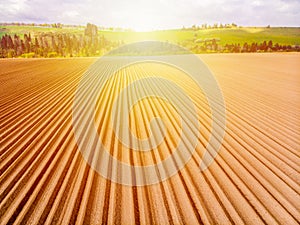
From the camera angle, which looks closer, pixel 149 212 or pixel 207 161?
pixel 149 212

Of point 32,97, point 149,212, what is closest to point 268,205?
point 149,212

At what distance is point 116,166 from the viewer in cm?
270

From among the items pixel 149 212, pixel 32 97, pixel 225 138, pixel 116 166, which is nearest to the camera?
pixel 149 212

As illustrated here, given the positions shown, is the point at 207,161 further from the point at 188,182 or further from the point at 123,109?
the point at 123,109

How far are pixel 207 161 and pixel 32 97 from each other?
525 centimetres

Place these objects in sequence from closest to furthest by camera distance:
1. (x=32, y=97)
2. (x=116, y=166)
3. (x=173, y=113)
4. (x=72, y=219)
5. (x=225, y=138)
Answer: (x=72, y=219), (x=116, y=166), (x=225, y=138), (x=173, y=113), (x=32, y=97)

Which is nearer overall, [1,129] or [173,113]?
[1,129]

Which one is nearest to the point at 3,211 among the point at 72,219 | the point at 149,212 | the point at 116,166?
the point at 72,219

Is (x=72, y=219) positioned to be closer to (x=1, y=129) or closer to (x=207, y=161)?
(x=207, y=161)

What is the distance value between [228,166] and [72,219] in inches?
81.8

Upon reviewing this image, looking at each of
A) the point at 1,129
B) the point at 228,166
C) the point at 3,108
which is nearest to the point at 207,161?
the point at 228,166

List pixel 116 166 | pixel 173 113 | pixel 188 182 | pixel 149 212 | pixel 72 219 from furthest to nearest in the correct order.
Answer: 1. pixel 173 113
2. pixel 116 166
3. pixel 188 182
4. pixel 149 212
5. pixel 72 219

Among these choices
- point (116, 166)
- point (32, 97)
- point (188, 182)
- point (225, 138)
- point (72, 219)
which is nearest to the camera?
point (72, 219)

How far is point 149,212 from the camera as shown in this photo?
78.5 inches
